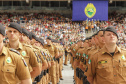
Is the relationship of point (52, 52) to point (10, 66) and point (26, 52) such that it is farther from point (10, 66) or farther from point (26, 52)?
point (10, 66)

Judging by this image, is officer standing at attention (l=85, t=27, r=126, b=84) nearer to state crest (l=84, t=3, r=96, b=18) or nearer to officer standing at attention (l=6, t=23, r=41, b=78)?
officer standing at attention (l=6, t=23, r=41, b=78)

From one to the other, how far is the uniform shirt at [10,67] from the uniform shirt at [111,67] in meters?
1.47

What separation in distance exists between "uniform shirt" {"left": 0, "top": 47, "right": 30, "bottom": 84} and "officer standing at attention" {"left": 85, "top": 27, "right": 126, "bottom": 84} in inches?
58.1

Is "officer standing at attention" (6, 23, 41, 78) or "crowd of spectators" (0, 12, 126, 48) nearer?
"officer standing at attention" (6, 23, 41, 78)

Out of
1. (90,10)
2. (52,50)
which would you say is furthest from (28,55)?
(90,10)

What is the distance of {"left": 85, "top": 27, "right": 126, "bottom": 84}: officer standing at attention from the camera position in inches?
160

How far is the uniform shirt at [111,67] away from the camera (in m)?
4.06

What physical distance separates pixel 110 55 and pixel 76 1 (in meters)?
38.7

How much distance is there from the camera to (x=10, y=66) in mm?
3049

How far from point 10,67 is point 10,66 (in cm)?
1

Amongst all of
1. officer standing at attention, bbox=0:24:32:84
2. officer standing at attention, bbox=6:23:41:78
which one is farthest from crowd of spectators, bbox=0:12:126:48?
officer standing at attention, bbox=0:24:32:84

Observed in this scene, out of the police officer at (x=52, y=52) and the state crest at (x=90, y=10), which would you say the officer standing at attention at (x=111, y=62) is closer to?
the police officer at (x=52, y=52)

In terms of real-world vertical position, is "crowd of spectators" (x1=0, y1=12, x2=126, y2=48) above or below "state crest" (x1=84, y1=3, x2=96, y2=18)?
below

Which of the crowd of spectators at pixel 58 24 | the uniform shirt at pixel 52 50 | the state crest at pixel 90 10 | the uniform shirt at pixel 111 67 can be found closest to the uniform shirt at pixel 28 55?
the uniform shirt at pixel 111 67
